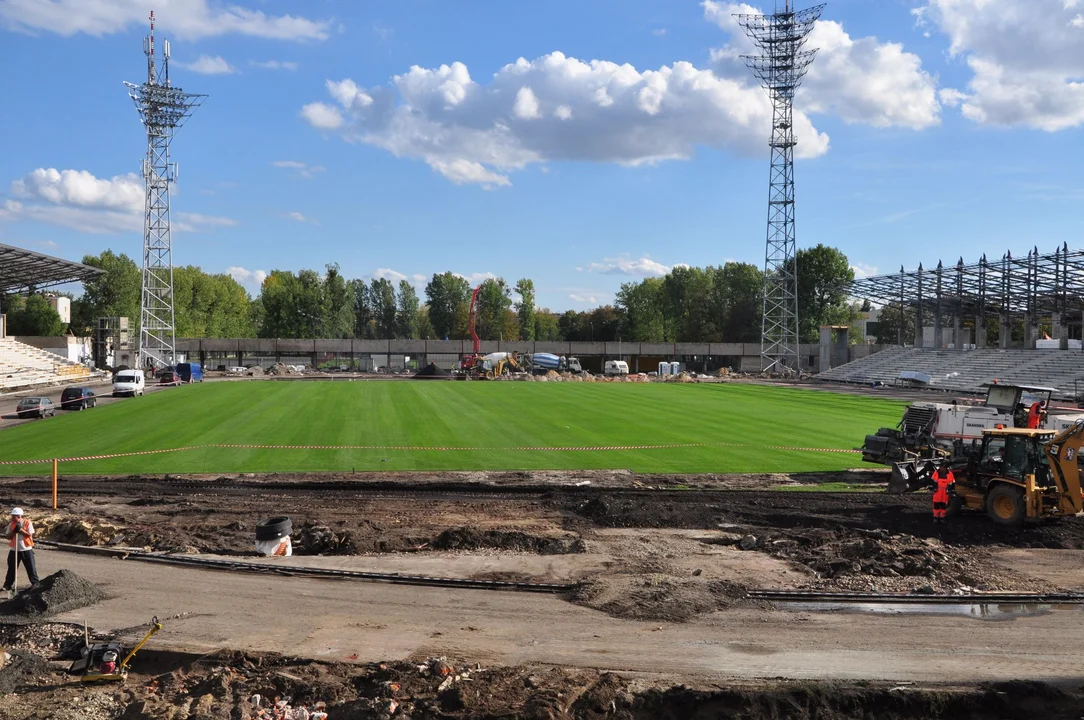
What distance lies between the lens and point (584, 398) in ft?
184

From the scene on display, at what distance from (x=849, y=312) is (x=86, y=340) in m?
112

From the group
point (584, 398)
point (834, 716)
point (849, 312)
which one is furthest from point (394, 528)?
point (849, 312)

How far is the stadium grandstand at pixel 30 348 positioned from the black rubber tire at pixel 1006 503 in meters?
67.2

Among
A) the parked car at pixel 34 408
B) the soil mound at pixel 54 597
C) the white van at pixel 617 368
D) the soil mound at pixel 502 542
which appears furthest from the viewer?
the white van at pixel 617 368

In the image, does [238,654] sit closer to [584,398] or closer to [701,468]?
[701,468]

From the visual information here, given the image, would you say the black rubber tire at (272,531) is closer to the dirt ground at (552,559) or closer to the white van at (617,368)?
the dirt ground at (552,559)

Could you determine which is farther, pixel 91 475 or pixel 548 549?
pixel 91 475

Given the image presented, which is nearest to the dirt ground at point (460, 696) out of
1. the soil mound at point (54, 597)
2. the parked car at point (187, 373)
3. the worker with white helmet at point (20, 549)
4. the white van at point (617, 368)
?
the soil mound at point (54, 597)

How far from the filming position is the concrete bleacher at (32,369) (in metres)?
65.1

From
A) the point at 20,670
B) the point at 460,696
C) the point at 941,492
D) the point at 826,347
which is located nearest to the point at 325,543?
the point at 20,670

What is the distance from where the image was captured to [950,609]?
43.4ft

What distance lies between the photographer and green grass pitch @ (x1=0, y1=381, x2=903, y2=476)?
1061 inches

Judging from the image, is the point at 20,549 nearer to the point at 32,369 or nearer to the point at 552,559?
the point at 552,559

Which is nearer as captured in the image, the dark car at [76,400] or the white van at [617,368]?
the dark car at [76,400]
